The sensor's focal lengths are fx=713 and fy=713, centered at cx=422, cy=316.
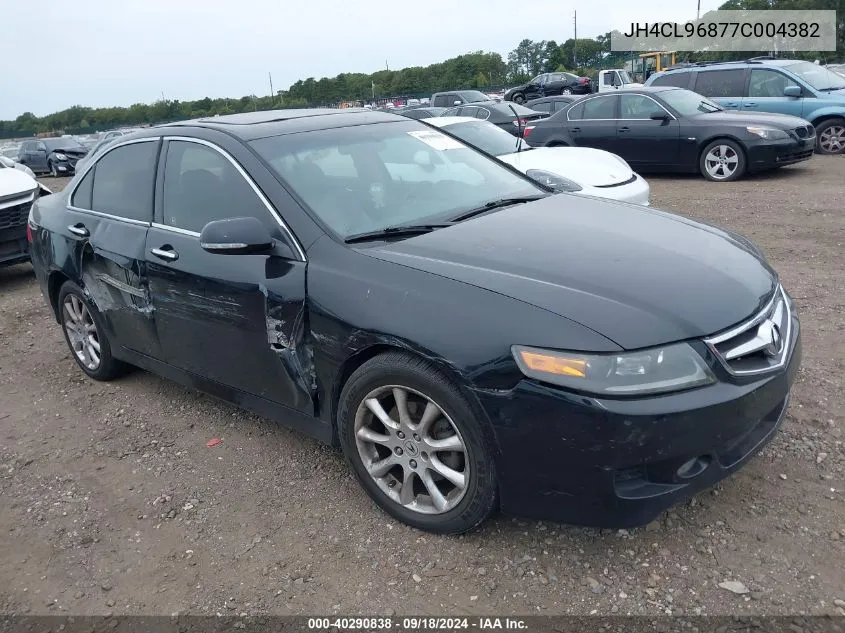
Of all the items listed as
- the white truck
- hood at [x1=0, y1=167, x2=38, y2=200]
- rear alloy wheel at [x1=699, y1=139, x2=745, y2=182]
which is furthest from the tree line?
hood at [x1=0, y1=167, x2=38, y2=200]

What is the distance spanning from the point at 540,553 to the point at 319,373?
1160mm

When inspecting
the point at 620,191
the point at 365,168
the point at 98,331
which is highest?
the point at 365,168

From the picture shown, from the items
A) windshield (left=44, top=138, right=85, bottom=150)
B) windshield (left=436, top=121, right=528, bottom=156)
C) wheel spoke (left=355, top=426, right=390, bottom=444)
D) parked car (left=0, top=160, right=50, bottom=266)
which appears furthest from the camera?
windshield (left=44, top=138, right=85, bottom=150)

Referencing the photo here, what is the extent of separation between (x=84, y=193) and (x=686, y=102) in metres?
9.82

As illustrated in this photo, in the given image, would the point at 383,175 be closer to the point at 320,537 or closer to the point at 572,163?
the point at 320,537

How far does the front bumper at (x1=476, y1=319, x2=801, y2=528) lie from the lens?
91.3 inches

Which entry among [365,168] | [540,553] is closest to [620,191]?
[365,168]

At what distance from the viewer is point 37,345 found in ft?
19.2

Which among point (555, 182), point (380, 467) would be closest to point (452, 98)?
point (555, 182)

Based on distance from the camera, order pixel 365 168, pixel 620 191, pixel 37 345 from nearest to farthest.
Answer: pixel 365 168 < pixel 37 345 < pixel 620 191

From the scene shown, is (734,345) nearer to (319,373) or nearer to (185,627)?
Answer: (319,373)

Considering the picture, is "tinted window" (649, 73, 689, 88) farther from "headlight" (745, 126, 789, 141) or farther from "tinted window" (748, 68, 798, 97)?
"headlight" (745, 126, 789, 141)

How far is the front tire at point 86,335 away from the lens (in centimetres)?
454

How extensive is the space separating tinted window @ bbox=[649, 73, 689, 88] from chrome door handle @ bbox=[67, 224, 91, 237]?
39.2ft
